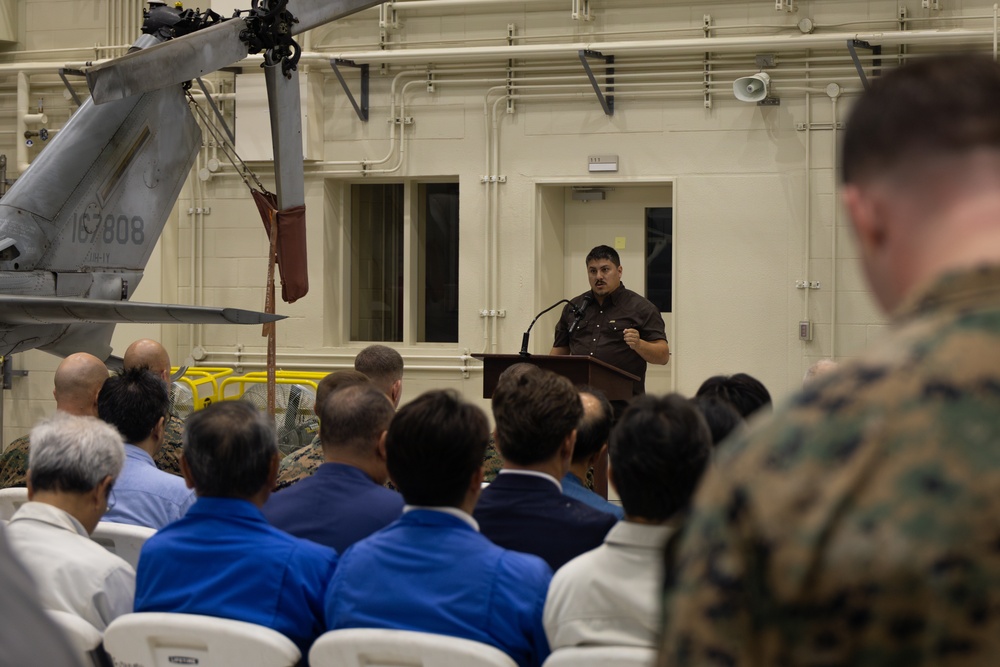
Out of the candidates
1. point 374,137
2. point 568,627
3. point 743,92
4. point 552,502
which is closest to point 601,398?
point 552,502

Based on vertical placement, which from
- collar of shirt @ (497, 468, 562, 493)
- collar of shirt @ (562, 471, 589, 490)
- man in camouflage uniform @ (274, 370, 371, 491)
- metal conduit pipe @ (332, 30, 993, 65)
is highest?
metal conduit pipe @ (332, 30, 993, 65)

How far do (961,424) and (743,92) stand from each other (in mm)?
6985

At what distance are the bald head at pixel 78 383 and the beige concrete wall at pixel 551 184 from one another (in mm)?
4092

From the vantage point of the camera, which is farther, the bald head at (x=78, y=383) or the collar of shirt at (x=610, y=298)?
the collar of shirt at (x=610, y=298)

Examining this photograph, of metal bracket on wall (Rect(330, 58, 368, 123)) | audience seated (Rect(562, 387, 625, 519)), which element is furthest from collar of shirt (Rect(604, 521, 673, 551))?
metal bracket on wall (Rect(330, 58, 368, 123))

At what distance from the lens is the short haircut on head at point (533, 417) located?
273 cm

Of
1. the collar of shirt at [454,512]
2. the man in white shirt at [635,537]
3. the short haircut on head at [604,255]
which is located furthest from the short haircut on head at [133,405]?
the short haircut on head at [604,255]

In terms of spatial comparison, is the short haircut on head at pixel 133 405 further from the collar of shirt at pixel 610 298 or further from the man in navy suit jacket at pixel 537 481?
the collar of shirt at pixel 610 298

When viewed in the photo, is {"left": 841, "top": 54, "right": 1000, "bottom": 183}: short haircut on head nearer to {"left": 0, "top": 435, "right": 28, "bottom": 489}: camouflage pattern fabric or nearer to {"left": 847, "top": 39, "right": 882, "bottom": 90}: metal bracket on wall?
{"left": 0, "top": 435, "right": 28, "bottom": 489}: camouflage pattern fabric

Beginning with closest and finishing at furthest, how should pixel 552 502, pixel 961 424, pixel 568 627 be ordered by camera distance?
pixel 961 424
pixel 568 627
pixel 552 502

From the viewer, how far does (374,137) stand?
334 inches

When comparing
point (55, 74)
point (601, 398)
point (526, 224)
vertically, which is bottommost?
point (601, 398)

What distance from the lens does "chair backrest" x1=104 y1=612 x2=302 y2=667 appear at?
2.18 meters

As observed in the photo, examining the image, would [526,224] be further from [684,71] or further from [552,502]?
[552,502]
